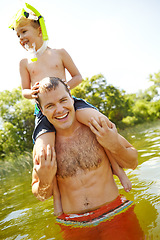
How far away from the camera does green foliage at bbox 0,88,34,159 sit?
27.3 metres

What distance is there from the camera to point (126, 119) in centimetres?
3694

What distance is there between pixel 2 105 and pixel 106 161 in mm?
33497

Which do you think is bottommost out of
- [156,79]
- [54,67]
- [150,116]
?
[150,116]

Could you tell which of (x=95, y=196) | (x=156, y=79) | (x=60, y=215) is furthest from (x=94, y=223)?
(x=156, y=79)

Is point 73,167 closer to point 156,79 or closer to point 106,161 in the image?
point 106,161

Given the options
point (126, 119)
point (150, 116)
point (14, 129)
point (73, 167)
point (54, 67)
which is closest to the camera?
point (73, 167)

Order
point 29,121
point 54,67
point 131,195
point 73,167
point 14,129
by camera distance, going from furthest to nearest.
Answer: point 29,121 < point 14,129 < point 131,195 < point 54,67 < point 73,167

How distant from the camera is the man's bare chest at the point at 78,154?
97.9 inches

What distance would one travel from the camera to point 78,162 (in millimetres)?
2498

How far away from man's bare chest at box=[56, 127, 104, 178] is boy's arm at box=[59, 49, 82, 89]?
3.25 feet

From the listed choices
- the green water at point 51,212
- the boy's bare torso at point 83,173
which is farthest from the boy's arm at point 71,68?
the green water at point 51,212

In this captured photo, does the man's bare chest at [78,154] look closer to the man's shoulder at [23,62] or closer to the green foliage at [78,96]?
the man's shoulder at [23,62]

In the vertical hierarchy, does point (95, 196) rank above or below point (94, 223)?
above

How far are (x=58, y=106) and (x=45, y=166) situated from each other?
2.15 feet
